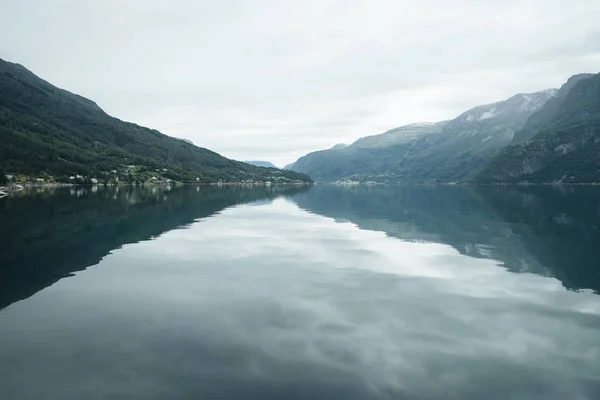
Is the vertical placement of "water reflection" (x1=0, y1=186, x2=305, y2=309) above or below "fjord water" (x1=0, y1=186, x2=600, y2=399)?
above

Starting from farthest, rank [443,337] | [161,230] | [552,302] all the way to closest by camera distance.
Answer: [161,230], [552,302], [443,337]

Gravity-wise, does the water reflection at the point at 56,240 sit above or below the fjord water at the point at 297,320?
above

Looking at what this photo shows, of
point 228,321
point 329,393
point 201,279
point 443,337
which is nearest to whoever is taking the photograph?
point 329,393

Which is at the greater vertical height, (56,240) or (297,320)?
(56,240)

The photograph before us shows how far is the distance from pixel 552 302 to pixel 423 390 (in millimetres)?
13954

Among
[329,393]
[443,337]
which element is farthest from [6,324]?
[443,337]

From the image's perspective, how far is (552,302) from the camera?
22.2 metres

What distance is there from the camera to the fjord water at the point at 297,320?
12977 millimetres

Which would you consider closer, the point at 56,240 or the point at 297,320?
the point at 297,320

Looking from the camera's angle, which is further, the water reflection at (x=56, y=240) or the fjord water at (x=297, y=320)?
the water reflection at (x=56, y=240)

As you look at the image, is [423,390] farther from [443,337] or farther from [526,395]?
[443,337]

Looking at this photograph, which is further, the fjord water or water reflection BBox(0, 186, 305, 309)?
water reflection BBox(0, 186, 305, 309)

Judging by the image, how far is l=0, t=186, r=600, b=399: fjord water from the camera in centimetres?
1298

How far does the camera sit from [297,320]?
18891 mm
